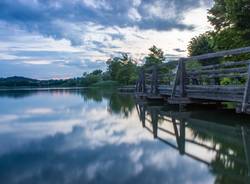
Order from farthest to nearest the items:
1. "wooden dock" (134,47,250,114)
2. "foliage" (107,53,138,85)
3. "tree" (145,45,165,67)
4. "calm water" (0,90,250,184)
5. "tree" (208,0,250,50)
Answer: "foliage" (107,53,138,85)
"tree" (145,45,165,67)
"tree" (208,0,250,50)
"wooden dock" (134,47,250,114)
"calm water" (0,90,250,184)

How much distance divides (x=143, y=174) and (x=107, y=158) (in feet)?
3.43

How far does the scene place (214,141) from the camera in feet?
19.3

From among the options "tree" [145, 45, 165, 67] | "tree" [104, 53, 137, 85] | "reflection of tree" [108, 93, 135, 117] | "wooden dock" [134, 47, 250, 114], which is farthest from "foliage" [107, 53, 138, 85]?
"wooden dock" [134, 47, 250, 114]

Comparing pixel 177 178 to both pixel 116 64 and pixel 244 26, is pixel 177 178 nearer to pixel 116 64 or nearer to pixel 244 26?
pixel 244 26

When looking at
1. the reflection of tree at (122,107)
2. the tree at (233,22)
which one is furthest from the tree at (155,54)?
the tree at (233,22)

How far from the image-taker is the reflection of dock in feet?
13.6

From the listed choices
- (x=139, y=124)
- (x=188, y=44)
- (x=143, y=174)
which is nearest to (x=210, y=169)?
(x=143, y=174)

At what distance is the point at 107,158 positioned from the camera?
4.88 metres

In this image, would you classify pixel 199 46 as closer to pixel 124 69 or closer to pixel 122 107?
pixel 124 69

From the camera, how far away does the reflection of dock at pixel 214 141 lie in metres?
4.15

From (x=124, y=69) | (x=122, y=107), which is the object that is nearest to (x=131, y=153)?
(x=122, y=107)

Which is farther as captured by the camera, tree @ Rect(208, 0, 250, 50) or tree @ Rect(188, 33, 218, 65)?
tree @ Rect(188, 33, 218, 65)

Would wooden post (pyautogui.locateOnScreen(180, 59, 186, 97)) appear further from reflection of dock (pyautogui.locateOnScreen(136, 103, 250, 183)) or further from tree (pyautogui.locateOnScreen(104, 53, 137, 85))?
tree (pyautogui.locateOnScreen(104, 53, 137, 85))

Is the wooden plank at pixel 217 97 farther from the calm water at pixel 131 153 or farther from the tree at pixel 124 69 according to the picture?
the tree at pixel 124 69
